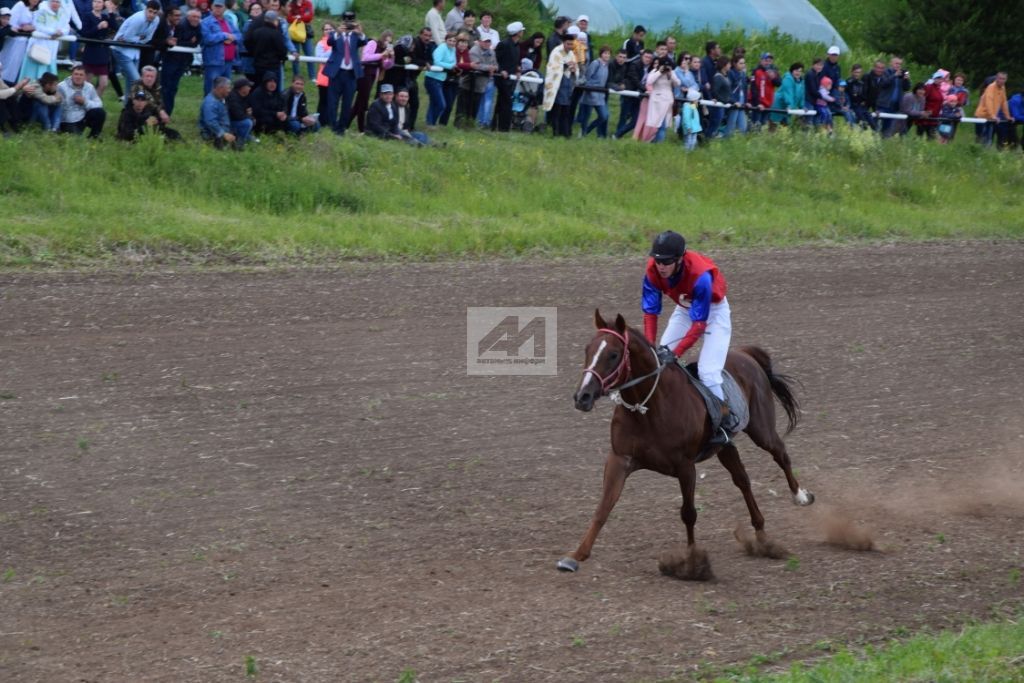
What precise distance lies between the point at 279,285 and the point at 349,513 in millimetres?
6926

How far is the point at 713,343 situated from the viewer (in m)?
9.23

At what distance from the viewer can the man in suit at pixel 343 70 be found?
2048cm

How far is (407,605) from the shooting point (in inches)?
304

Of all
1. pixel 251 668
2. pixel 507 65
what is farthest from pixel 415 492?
pixel 507 65

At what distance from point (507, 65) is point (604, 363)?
15.8 metres

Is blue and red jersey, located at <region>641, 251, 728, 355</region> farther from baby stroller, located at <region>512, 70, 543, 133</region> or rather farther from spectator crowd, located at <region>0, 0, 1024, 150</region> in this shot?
baby stroller, located at <region>512, 70, 543, 133</region>

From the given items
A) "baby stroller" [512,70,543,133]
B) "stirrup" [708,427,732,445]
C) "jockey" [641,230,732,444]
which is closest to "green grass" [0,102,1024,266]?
"baby stroller" [512,70,543,133]

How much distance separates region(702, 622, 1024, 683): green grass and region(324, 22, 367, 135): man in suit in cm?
1521

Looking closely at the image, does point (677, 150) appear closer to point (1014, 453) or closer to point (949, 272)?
point (949, 272)

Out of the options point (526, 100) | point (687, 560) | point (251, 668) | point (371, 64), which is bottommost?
point (251, 668)

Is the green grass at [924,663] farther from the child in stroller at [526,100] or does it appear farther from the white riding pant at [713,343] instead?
the child in stroller at [526,100]

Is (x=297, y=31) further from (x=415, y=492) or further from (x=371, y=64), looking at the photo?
(x=415, y=492)

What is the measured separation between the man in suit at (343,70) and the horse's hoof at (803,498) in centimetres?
1286

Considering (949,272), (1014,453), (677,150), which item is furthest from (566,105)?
(1014,453)
